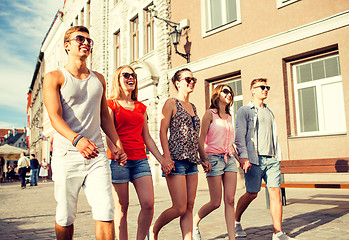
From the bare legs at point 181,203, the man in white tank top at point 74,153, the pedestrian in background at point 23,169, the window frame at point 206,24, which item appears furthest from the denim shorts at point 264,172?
the pedestrian in background at point 23,169

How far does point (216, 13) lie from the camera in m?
12.9

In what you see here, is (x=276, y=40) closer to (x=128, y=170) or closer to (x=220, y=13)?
(x=220, y=13)

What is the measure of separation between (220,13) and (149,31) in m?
4.94

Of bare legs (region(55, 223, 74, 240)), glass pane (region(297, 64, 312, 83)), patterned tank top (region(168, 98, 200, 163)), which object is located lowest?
bare legs (region(55, 223, 74, 240))

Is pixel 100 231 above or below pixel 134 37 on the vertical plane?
below

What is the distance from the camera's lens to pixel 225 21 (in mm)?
12578

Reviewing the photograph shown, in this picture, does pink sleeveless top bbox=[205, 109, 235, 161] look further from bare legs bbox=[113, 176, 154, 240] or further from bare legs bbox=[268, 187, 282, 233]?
bare legs bbox=[113, 176, 154, 240]

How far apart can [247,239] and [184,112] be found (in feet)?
6.07

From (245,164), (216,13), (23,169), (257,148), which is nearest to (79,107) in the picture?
(245,164)

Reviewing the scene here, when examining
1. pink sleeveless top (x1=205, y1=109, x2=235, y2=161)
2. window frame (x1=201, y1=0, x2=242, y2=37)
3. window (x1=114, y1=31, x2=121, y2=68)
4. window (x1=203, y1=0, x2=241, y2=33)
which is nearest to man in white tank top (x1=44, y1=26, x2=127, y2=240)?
pink sleeveless top (x1=205, y1=109, x2=235, y2=161)

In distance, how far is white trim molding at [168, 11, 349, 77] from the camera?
30.4 feet

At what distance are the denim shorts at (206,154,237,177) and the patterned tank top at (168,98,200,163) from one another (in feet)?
1.32

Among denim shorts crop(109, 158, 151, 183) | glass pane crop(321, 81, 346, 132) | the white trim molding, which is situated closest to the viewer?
denim shorts crop(109, 158, 151, 183)

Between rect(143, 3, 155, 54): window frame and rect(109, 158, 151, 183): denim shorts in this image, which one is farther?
rect(143, 3, 155, 54): window frame
